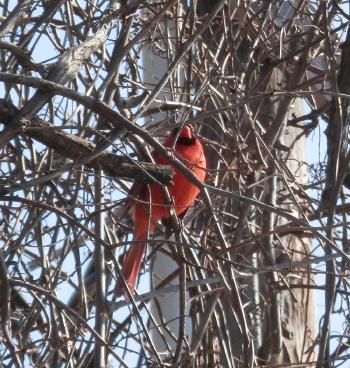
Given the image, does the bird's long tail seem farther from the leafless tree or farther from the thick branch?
the thick branch

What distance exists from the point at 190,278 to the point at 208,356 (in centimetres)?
30

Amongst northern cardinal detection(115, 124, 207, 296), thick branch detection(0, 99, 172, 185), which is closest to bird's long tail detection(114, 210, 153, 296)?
northern cardinal detection(115, 124, 207, 296)

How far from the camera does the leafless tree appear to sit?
2.71 meters

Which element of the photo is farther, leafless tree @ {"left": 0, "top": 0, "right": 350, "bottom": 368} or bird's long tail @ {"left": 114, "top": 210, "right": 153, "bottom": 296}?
bird's long tail @ {"left": 114, "top": 210, "right": 153, "bottom": 296}

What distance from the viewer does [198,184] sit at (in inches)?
93.0

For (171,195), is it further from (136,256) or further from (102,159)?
(102,159)

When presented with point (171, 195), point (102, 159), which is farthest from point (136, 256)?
point (102, 159)

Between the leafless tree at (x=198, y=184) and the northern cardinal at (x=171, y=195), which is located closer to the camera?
the leafless tree at (x=198, y=184)

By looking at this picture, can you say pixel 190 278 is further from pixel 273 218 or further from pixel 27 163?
pixel 27 163

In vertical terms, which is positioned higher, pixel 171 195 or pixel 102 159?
pixel 171 195

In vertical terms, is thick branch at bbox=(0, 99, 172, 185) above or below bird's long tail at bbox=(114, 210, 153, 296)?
below

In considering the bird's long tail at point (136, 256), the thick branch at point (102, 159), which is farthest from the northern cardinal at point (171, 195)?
the thick branch at point (102, 159)

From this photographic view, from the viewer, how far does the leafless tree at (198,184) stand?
2707 mm

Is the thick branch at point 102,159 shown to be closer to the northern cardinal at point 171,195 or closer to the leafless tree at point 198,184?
the leafless tree at point 198,184
